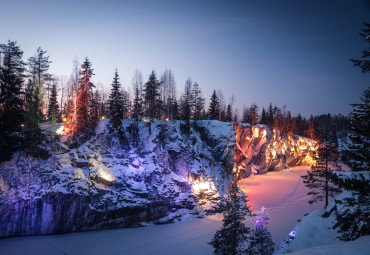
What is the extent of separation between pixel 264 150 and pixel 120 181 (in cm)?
4273

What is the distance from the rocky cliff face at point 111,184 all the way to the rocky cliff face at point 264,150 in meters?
12.1

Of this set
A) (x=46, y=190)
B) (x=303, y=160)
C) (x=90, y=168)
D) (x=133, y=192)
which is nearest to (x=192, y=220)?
(x=133, y=192)

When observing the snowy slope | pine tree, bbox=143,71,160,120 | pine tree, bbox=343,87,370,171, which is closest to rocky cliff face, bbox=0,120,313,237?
pine tree, bbox=143,71,160,120

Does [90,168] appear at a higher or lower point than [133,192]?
higher

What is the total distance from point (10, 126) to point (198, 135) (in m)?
28.9

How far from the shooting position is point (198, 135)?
126ft

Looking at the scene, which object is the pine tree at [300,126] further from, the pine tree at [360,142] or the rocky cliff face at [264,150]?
the pine tree at [360,142]

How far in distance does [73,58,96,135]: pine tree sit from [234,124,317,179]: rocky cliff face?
98.8 feet

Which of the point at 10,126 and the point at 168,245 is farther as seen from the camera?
the point at 10,126

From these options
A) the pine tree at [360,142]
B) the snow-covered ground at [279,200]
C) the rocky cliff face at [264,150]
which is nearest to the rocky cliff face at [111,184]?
the snow-covered ground at [279,200]

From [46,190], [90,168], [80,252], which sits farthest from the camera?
[90,168]

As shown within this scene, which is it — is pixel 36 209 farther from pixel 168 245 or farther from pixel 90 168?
pixel 168 245

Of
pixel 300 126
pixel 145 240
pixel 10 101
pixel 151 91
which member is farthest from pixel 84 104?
pixel 300 126

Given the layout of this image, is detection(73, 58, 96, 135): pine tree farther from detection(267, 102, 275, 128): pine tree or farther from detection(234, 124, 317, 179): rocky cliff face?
detection(267, 102, 275, 128): pine tree
